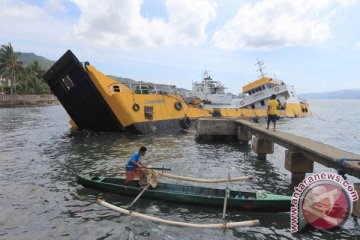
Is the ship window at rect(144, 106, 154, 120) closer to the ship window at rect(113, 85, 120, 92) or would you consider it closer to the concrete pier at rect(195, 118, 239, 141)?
the ship window at rect(113, 85, 120, 92)

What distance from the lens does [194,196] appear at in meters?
10.8

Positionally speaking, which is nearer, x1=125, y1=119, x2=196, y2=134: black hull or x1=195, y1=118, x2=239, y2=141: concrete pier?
x1=195, y1=118, x2=239, y2=141: concrete pier

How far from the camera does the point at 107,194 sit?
12.3m

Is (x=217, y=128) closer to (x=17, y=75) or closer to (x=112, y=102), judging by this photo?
(x=112, y=102)

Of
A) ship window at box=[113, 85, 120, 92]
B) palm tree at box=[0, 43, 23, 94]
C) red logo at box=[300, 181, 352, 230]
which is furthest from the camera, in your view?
palm tree at box=[0, 43, 23, 94]

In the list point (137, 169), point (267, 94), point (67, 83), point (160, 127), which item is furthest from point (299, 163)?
point (267, 94)

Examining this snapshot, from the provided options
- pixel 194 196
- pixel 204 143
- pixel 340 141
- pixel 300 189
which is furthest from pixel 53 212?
pixel 340 141

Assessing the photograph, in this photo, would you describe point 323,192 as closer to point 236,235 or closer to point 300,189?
point 300,189

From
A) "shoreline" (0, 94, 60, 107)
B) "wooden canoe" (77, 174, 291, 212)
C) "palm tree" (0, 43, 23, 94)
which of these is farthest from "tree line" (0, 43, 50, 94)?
"wooden canoe" (77, 174, 291, 212)

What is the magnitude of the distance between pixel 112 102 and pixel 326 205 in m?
18.8

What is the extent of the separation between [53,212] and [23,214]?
0.85m

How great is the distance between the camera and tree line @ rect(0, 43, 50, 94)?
8294 centimetres

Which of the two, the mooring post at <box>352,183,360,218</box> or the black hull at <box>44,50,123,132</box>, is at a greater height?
the black hull at <box>44,50,123,132</box>

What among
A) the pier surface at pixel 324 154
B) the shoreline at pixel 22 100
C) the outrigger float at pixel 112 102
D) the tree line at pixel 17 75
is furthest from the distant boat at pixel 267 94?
the shoreline at pixel 22 100
